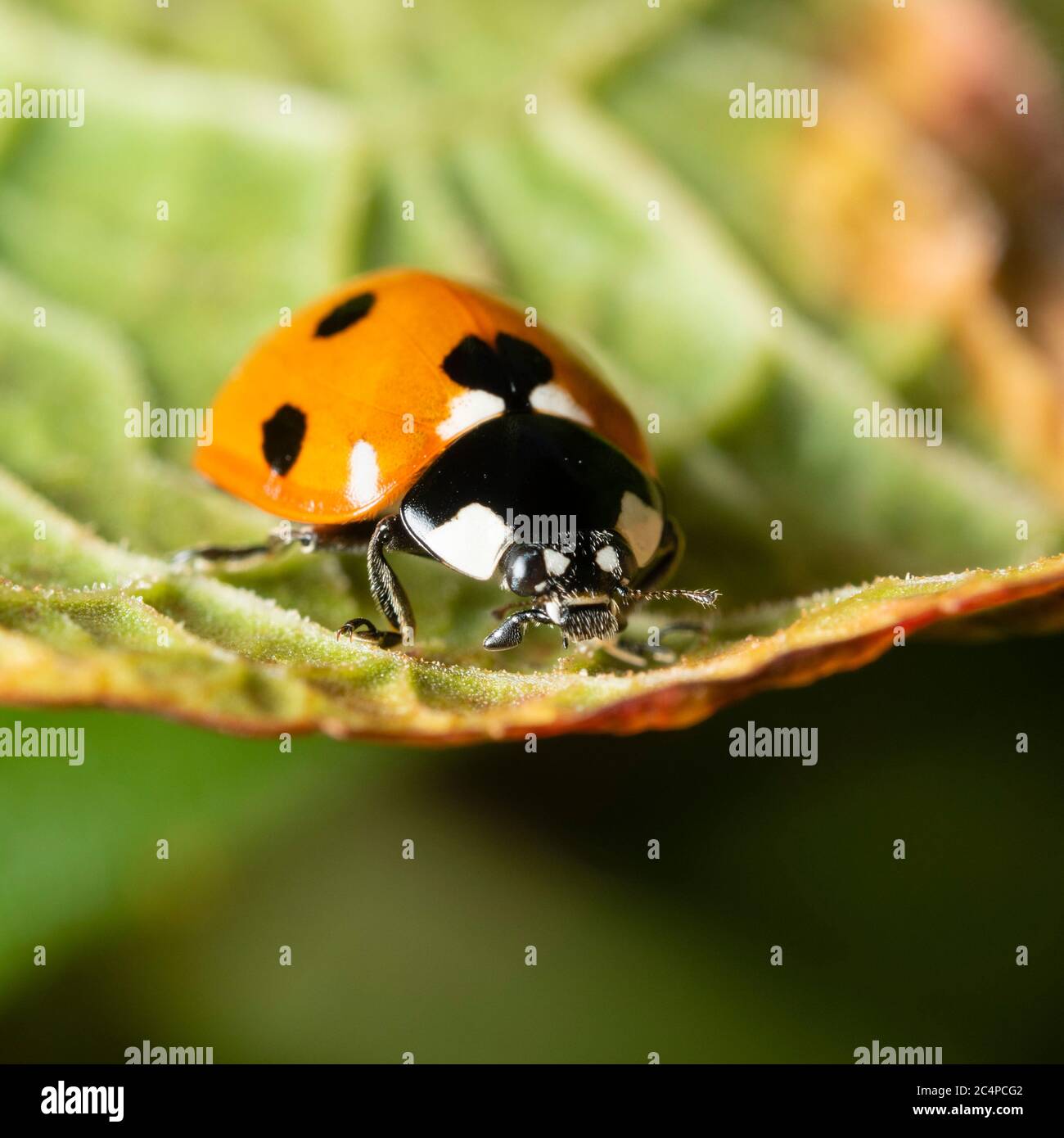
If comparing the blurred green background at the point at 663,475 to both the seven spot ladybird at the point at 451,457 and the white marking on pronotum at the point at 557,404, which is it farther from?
the white marking on pronotum at the point at 557,404

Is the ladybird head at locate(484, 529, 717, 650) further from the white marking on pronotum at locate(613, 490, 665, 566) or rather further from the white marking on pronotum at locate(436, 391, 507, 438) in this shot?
the white marking on pronotum at locate(436, 391, 507, 438)

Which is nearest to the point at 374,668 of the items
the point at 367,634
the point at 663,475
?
the point at 367,634

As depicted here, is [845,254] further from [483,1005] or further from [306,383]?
[483,1005]

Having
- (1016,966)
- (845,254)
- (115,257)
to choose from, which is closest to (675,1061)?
(1016,966)

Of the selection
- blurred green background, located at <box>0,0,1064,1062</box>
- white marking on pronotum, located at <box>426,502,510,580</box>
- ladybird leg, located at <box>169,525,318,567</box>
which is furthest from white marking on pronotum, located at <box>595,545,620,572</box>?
ladybird leg, located at <box>169,525,318,567</box>

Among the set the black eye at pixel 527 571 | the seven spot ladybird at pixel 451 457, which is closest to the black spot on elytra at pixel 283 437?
the seven spot ladybird at pixel 451 457

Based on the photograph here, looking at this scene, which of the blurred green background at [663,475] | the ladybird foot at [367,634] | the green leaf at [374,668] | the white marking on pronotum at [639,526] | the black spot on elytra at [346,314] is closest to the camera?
the green leaf at [374,668]

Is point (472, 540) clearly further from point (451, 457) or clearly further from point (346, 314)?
point (346, 314)
